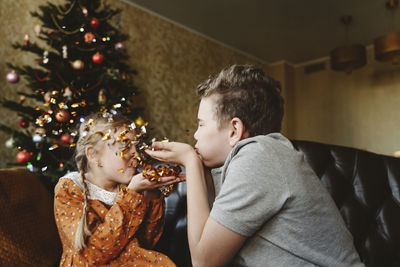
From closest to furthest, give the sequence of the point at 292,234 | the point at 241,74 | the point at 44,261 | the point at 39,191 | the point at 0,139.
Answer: the point at 292,234 → the point at 241,74 → the point at 44,261 → the point at 39,191 → the point at 0,139

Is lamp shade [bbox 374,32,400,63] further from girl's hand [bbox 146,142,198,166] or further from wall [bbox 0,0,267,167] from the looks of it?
girl's hand [bbox 146,142,198,166]

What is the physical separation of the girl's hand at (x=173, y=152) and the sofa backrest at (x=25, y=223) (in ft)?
1.92

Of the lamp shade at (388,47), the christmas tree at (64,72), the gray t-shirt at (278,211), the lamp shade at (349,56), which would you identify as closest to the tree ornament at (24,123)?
the christmas tree at (64,72)

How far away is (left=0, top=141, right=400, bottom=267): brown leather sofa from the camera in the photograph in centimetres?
108

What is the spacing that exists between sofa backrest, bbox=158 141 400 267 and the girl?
1.41ft

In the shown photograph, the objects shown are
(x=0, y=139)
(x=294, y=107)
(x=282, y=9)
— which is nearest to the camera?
(x=0, y=139)

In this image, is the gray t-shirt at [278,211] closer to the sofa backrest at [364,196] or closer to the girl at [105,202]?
the girl at [105,202]

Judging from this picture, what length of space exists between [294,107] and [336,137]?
0.96m

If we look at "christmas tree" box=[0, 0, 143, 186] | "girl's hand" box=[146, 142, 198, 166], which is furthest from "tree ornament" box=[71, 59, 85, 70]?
"girl's hand" box=[146, 142, 198, 166]

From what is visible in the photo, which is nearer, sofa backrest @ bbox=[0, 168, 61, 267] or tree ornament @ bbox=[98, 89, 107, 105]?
sofa backrest @ bbox=[0, 168, 61, 267]

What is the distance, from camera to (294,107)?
5840 mm

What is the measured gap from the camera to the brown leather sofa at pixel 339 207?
1082 millimetres

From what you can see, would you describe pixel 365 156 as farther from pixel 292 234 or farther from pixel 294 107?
pixel 294 107

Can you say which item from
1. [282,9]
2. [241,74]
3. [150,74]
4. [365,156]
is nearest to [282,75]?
[282,9]
